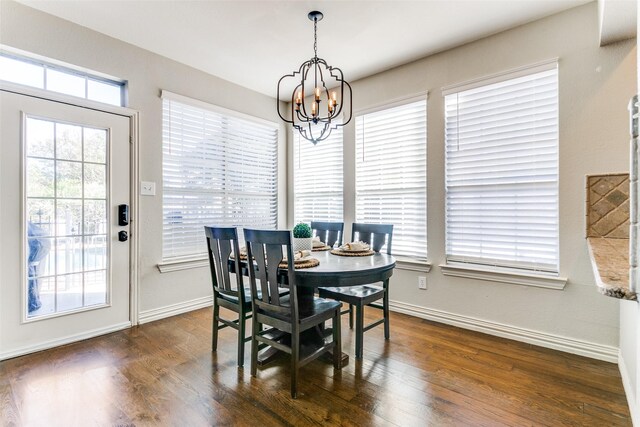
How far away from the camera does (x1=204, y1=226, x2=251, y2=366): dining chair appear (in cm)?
226

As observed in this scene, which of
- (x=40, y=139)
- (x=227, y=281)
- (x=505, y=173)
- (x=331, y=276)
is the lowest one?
(x=227, y=281)

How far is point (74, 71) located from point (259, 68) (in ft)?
5.58

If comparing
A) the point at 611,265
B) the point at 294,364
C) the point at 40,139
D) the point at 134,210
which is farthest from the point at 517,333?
the point at 40,139

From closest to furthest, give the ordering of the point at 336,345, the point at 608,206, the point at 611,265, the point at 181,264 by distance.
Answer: the point at 611,265 → the point at 336,345 → the point at 608,206 → the point at 181,264

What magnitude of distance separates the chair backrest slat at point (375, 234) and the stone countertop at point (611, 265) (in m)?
1.44

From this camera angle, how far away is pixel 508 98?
9.16ft

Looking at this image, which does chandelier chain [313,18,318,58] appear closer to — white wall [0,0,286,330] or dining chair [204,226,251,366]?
white wall [0,0,286,330]

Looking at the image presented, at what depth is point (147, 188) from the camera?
3.19 meters

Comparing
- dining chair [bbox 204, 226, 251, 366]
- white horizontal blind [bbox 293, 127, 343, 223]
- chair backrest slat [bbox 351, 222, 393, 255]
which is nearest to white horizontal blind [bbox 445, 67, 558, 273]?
chair backrest slat [bbox 351, 222, 393, 255]

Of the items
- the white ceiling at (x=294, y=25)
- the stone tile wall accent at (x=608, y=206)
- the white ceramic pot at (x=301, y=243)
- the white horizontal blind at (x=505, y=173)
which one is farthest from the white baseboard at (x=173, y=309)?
the stone tile wall accent at (x=608, y=206)

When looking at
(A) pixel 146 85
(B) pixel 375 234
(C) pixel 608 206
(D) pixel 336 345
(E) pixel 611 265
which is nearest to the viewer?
(E) pixel 611 265

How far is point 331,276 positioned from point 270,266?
388 millimetres

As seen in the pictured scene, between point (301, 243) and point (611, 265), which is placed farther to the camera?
point (301, 243)

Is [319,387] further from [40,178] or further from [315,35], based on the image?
[315,35]
